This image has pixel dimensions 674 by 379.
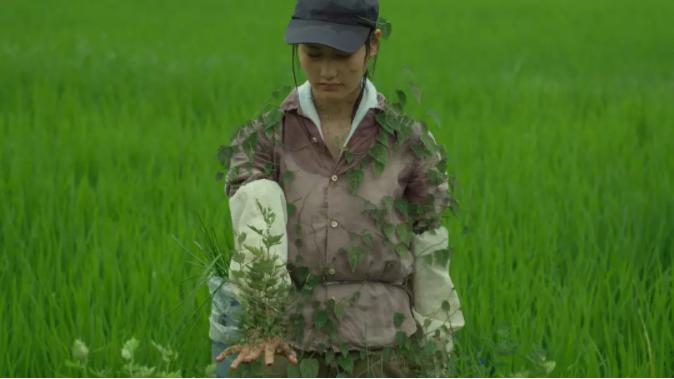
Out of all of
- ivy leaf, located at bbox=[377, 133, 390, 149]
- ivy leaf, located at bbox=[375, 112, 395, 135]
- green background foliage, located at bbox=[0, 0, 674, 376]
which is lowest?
green background foliage, located at bbox=[0, 0, 674, 376]

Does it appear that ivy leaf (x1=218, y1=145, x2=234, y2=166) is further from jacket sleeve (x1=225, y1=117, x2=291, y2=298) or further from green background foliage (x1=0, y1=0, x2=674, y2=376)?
green background foliage (x1=0, y1=0, x2=674, y2=376)

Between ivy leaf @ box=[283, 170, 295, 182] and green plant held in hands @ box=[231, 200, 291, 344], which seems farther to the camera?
ivy leaf @ box=[283, 170, 295, 182]

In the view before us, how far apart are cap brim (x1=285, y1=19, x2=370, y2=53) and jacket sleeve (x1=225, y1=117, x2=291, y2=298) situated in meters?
0.18

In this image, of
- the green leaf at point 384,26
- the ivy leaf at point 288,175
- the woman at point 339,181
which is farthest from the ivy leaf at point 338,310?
the green leaf at point 384,26

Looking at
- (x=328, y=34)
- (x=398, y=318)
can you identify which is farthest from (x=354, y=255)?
(x=328, y=34)

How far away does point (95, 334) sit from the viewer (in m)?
2.70

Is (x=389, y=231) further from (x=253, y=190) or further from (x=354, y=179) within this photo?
(x=253, y=190)

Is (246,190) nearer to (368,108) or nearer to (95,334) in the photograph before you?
(368,108)

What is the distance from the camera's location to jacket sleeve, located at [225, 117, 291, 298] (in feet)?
5.78

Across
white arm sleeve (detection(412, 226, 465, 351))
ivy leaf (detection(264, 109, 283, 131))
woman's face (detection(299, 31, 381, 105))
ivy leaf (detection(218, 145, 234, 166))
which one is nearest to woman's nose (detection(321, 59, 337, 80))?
woman's face (detection(299, 31, 381, 105))

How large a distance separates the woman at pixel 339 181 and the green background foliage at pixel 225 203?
0.12m

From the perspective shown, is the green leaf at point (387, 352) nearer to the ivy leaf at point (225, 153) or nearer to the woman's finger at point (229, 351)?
the woman's finger at point (229, 351)

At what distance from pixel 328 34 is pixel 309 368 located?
0.54 meters

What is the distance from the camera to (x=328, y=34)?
1.78 metres
